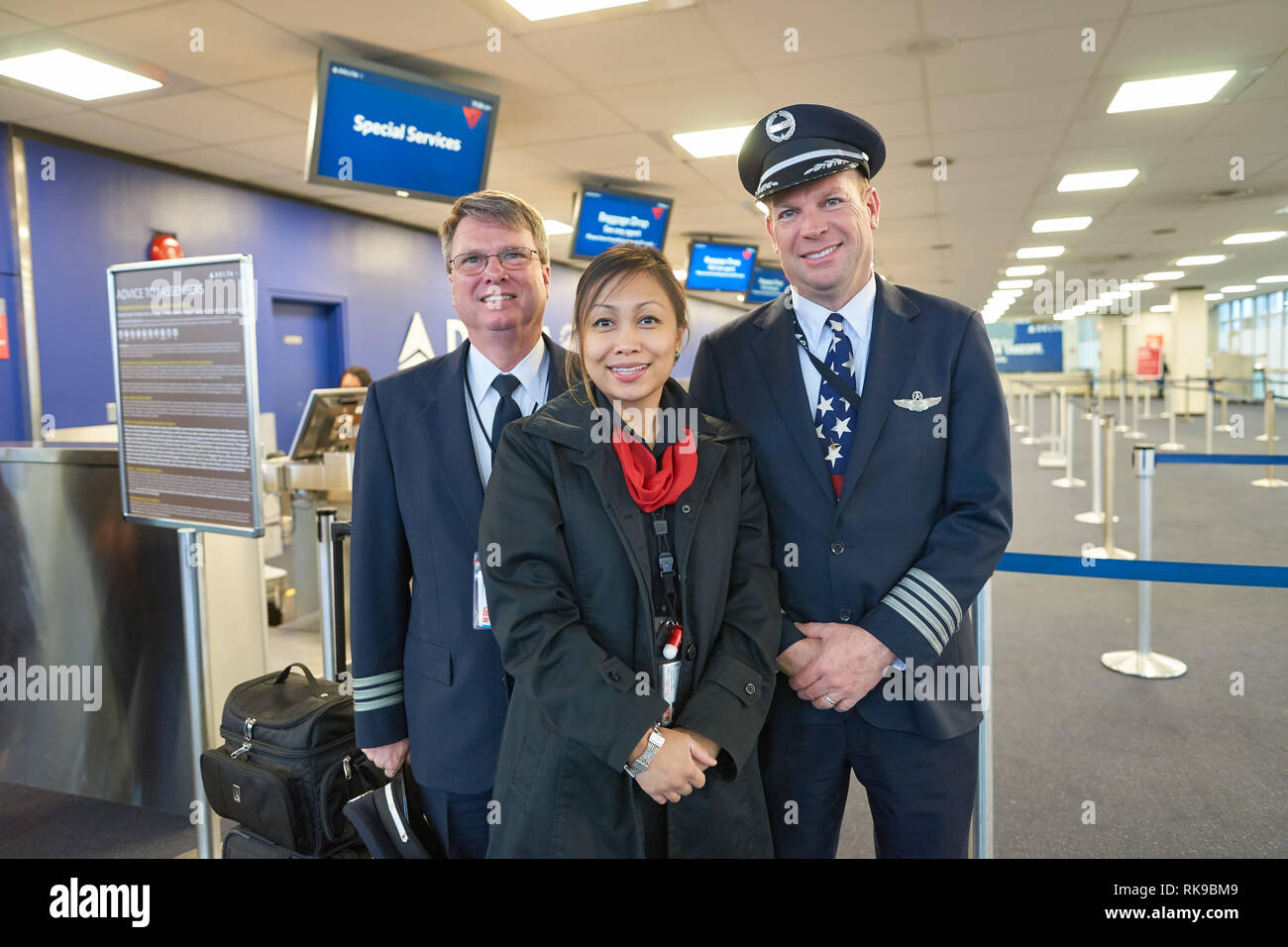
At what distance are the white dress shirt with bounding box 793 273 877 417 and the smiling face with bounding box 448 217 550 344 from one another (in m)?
0.52

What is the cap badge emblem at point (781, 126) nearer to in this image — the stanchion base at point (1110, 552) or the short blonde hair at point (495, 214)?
the short blonde hair at point (495, 214)

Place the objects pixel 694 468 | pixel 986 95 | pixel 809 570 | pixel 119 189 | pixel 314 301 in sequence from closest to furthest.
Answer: pixel 694 468
pixel 809 570
pixel 986 95
pixel 119 189
pixel 314 301

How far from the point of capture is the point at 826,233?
152 cm

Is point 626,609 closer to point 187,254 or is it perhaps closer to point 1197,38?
point 1197,38

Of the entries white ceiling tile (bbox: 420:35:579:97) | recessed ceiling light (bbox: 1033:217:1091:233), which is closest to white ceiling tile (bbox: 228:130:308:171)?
white ceiling tile (bbox: 420:35:579:97)

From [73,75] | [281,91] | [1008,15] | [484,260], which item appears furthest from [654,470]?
[73,75]

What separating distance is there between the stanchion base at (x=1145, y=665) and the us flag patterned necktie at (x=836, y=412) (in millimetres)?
3273

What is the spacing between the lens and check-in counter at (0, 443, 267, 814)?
304cm

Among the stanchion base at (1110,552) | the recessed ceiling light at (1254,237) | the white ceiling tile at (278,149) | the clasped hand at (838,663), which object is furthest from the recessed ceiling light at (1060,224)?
the clasped hand at (838,663)

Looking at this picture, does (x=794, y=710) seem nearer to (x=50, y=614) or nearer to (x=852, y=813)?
(x=852, y=813)

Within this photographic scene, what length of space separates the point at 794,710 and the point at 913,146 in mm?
6391

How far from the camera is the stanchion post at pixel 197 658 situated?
2383mm

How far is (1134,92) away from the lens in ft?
18.8
